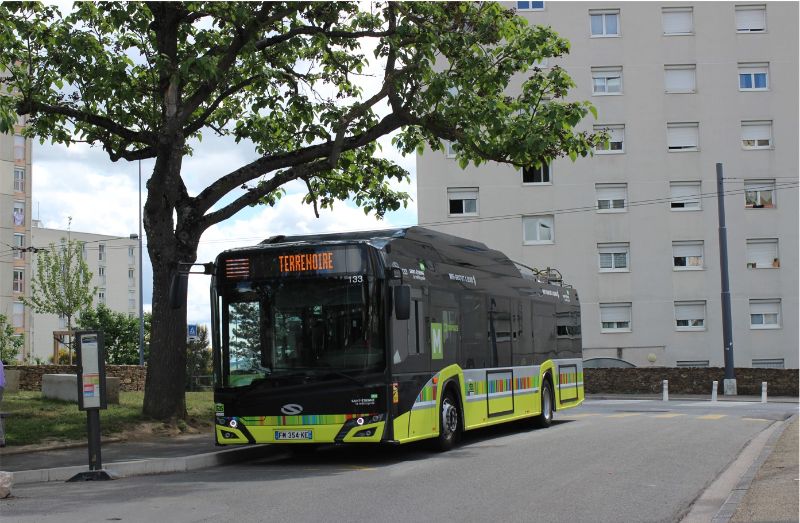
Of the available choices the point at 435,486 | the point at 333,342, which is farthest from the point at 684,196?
the point at 435,486

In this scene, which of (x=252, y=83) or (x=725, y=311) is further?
(x=725, y=311)

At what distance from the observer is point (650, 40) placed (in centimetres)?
5072

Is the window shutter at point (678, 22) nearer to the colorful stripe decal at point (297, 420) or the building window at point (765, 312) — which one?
the building window at point (765, 312)

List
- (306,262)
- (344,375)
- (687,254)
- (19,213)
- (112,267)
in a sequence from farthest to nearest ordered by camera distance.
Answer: (112,267), (19,213), (687,254), (306,262), (344,375)

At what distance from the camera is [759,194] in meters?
50.3

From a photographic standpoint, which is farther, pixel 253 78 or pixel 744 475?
pixel 253 78

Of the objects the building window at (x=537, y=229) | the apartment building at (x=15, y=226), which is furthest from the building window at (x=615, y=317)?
the apartment building at (x=15, y=226)

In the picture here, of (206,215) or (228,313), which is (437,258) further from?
(206,215)

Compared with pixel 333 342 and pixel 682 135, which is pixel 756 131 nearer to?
pixel 682 135

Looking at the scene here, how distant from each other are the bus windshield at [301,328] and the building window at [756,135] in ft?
136

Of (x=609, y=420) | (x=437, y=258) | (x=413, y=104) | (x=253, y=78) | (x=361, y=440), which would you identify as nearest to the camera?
(x=361, y=440)

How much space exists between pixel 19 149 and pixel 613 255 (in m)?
49.7

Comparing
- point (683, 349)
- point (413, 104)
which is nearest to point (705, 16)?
point (683, 349)

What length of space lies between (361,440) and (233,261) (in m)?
3.10
